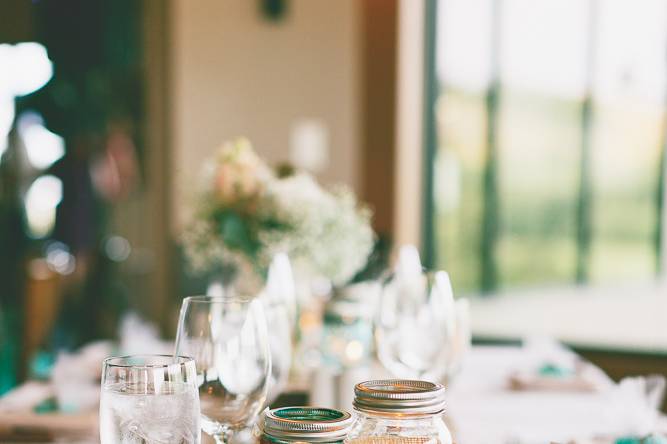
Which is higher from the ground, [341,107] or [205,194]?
[341,107]

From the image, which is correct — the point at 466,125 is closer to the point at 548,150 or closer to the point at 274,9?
the point at 548,150

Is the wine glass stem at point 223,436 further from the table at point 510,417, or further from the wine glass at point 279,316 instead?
the table at point 510,417

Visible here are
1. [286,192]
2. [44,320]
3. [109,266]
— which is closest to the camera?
[286,192]

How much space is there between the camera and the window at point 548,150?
20.6 ft

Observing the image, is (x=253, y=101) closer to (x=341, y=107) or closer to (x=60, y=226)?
(x=341, y=107)

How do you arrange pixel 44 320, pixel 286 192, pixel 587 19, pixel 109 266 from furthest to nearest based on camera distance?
pixel 587 19 < pixel 109 266 < pixel 44 320 < pixel 286 192

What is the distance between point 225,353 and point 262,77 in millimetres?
3845

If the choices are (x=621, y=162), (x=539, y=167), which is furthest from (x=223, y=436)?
(x=539, y=167)

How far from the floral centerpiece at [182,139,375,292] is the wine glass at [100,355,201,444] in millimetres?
976

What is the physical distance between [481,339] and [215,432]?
3.14 m

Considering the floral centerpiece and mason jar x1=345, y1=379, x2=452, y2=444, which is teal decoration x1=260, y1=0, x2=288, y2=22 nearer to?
the floral centerpiece

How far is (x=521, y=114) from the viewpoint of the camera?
290 inches

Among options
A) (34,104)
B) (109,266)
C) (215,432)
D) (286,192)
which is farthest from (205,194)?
(34,104)

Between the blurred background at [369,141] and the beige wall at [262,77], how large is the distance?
1cm
